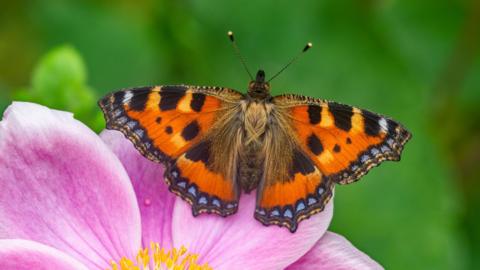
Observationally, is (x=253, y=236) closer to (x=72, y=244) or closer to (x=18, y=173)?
(x=72, y=244)

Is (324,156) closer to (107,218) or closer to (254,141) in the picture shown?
(254,141)

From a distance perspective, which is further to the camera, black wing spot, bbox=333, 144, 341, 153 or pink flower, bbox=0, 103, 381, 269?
black wing spot, bbox=333, 144, 341, 153

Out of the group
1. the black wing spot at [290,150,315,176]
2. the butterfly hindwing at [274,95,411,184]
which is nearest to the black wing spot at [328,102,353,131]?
the butterfly hindwing at [274,95,411,184]

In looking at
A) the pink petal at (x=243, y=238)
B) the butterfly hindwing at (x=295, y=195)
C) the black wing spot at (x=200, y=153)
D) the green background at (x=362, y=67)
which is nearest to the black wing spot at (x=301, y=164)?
the butterfly hindwing at (x=295, y=195)

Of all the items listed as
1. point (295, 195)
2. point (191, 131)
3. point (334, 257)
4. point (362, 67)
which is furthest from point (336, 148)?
point (362, 67)

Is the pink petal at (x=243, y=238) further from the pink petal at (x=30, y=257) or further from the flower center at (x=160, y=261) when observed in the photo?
the pink petal at (x=30, y=257)

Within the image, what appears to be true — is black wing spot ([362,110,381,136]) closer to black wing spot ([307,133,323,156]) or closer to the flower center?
black wing spot ([307,133,323,156])

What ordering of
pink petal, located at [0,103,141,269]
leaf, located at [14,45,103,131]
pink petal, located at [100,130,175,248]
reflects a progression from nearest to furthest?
pink petal, located at [0,103,141,269] < pink petal, located at [100,130,175,248] < leaf, located at [14,45,103,131]

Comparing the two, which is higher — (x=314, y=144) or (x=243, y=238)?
(x=314, y=144)
